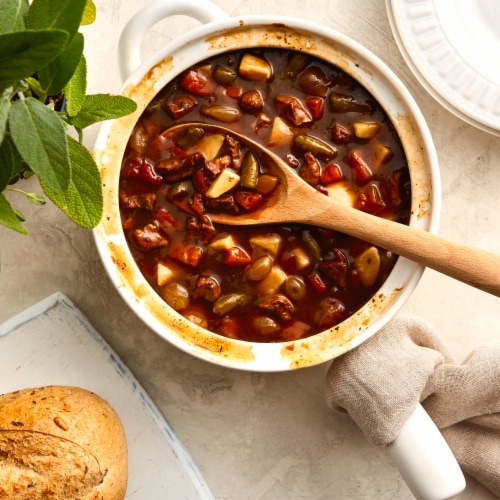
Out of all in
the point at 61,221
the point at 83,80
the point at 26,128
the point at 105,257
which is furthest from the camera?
the point at 61,221

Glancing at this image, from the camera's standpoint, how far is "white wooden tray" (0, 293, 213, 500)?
2035 millimetres

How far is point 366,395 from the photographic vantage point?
1.95 meters

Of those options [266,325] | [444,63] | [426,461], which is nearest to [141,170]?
[266,325]

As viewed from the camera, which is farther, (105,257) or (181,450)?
(181,450)

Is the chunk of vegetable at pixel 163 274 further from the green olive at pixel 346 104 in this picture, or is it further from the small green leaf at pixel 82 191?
the green olive at pixel 346 104

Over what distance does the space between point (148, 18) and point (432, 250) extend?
2.92 feet

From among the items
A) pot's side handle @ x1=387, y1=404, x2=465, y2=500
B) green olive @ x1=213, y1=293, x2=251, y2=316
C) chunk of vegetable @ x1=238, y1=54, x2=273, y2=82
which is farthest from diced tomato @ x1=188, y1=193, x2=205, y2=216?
pot's side handle @ x1=387, y1=404, x2=465, y2=500

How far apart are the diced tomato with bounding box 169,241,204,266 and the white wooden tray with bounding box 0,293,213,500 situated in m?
0.40

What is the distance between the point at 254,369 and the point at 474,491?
880 mm

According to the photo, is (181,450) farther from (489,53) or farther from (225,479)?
(489,53)

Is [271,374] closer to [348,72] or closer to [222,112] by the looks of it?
[222,112]

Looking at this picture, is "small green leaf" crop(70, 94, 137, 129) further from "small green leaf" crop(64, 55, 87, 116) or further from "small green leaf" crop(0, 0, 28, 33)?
"small green leaf" crop(0, 0, 28, 33)

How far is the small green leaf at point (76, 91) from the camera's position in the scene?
4.61 feet

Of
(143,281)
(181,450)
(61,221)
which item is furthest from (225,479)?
(61,221)
